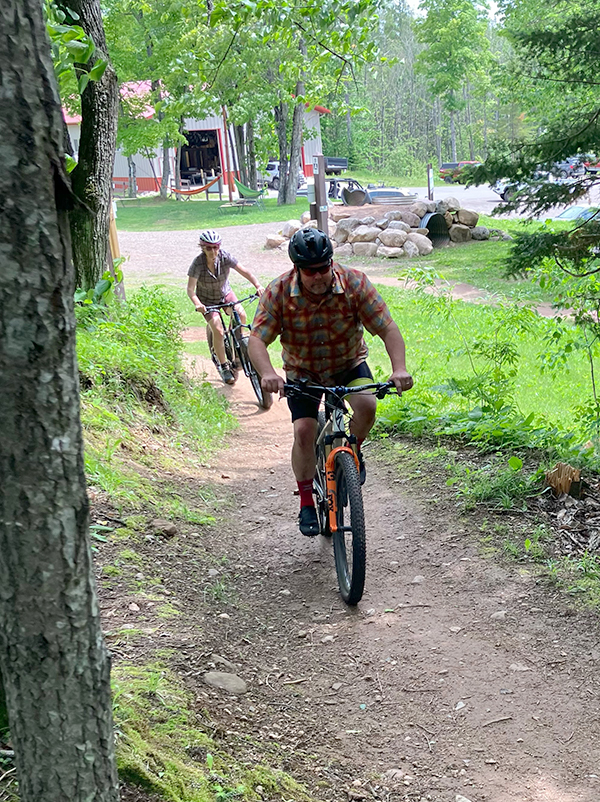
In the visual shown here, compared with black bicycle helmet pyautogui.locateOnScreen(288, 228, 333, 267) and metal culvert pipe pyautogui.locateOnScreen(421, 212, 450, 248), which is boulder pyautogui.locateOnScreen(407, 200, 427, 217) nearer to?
metal culvert pipe pyautogui.locateOnScreen(421, 212, 450, 248)

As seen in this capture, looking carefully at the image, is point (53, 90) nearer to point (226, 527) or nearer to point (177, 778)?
point (177, 778)

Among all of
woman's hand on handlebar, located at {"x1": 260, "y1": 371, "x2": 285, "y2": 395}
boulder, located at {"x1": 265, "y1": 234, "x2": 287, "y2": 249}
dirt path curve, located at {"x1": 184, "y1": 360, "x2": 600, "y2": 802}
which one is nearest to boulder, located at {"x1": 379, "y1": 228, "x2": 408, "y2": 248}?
boulder, located at {"x1": 265, "y1": 234, "x2": 287, "y2": 249}

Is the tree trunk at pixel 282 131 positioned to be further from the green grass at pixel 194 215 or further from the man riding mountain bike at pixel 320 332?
the man riding mountain bike at pixel 320 332

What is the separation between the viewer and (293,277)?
491 cm

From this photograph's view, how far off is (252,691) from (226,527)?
242 cm

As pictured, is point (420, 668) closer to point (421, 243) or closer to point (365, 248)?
point (365, 248)

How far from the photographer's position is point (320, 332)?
496 centimetres

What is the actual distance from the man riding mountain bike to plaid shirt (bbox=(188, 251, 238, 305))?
16.6 ft

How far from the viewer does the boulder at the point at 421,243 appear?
2430 cm

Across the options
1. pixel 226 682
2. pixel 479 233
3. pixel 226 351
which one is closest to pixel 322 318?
pixel 226 682

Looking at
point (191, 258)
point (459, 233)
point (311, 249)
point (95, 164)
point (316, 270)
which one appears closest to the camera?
point (311, 249)

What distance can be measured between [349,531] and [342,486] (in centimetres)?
28

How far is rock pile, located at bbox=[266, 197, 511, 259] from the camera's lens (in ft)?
79.2

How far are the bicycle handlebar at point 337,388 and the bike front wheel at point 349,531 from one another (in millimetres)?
408
